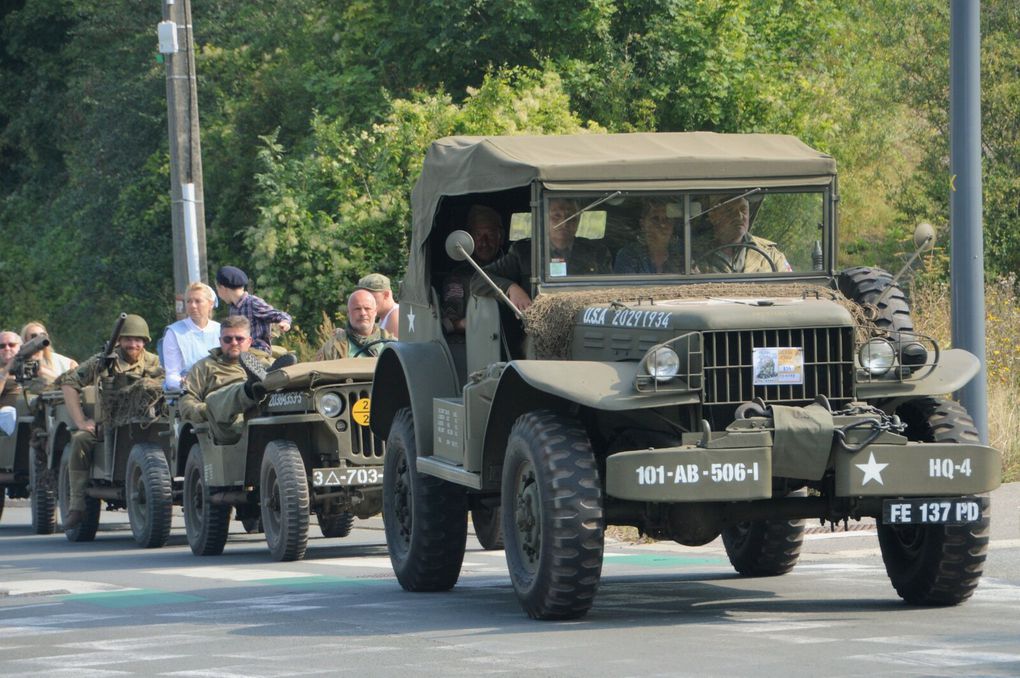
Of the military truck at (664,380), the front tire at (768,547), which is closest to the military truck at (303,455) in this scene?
the military truck at (664,380)

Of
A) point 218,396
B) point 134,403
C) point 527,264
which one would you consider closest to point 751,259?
point 527,264

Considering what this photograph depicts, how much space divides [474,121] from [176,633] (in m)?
14.6

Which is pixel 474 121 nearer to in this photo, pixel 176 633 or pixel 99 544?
pixel 99 544

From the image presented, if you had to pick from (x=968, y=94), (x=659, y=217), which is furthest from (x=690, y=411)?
(x=968, y=94)

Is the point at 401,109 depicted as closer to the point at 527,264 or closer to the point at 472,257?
the point at 472,257

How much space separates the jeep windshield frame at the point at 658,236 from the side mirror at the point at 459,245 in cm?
55

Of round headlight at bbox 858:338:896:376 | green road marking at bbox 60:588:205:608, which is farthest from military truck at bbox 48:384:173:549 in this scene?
round headlight at bbox 858:338:896:376

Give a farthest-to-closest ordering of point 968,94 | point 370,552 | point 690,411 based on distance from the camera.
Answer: point 370,552 < point 968,94 < point 690,411

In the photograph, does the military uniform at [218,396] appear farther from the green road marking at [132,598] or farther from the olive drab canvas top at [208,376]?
the green road marking at [132,598]

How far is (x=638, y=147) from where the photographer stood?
36.3 ft

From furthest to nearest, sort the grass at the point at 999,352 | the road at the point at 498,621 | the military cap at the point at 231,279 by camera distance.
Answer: the grass at the point at 999,352 < the military cap at the point at 231,279 < the road at the point at 498,621

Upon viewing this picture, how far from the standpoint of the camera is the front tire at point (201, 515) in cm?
1518

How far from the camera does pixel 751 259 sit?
35.7ft

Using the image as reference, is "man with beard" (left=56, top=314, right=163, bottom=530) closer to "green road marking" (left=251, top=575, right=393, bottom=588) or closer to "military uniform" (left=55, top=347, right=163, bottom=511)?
"military uniform" (left=55, top=347, right=163, bottom=511)
